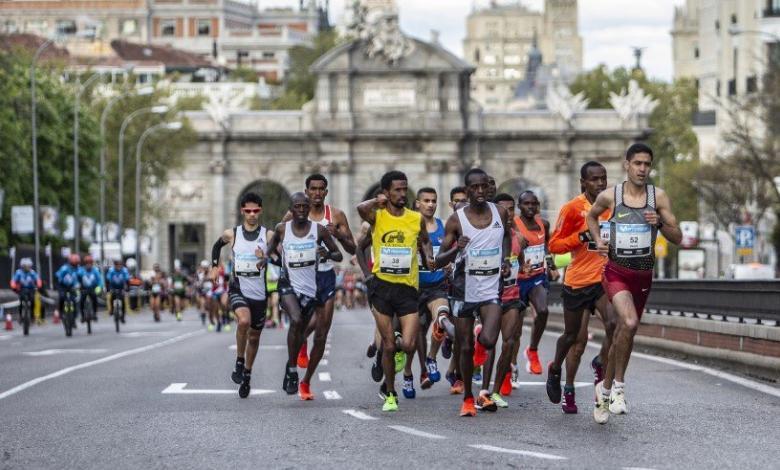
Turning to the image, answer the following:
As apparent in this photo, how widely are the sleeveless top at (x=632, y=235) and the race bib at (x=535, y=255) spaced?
4.70 m

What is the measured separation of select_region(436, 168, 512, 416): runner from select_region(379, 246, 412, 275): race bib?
51cm

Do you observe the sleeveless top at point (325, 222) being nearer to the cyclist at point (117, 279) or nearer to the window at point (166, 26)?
the cyclist at point (117, 279)

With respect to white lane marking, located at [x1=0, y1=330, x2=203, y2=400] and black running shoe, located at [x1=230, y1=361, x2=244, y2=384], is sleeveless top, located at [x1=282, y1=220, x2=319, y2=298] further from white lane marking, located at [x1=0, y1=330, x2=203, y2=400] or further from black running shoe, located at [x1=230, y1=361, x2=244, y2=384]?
white lane marking, located at [x1=0, y1=330, x2=203, y2=400]

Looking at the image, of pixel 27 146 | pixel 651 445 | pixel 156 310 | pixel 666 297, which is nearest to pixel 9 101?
pixel 27 146

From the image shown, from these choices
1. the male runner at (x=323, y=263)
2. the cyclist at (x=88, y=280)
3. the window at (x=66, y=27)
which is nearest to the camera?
the male runner at (x=323, y=263)

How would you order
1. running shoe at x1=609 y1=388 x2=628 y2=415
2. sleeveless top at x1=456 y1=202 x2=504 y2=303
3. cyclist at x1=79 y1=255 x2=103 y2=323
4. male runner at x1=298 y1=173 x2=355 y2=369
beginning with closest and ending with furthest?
1. running shoe at x1=609 y1=388 x2=628 y2=415
2. sleeveless top at x1=456 y1=202 x2=504 y2=303
3. male runner at x1=298 y1=173 x2=355 y2=369
4. cyclist at x1=79 y1=255 x2=103 y2=323

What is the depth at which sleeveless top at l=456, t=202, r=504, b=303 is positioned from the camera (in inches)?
A: 712

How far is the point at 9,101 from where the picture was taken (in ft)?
217

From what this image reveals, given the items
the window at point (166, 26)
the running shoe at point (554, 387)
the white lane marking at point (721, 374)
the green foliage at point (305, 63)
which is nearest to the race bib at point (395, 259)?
the running shoe at point (554, 387)

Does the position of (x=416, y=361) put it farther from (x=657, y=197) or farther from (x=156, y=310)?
(x=156, y=310)

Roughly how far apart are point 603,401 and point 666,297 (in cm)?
1640

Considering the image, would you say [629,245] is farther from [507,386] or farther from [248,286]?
[248,286]

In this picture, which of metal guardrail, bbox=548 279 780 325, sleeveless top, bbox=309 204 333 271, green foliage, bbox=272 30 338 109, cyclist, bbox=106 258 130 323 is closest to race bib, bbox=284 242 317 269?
sleeveless top, bbox=309 204 333 271

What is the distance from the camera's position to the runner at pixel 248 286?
67.4 ft
